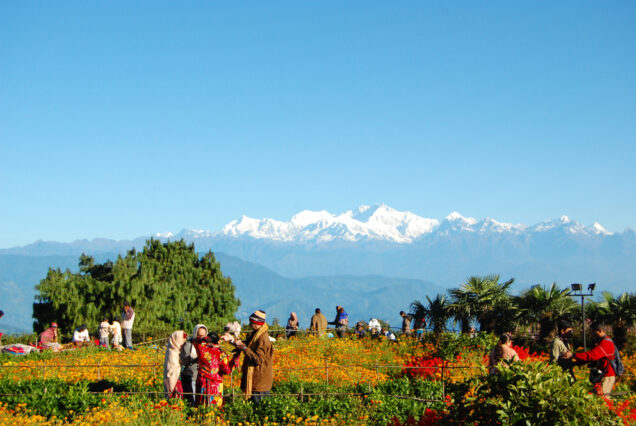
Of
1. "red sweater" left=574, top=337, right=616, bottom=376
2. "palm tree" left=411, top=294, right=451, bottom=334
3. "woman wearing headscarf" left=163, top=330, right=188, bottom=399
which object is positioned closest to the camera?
"red sweater" left=574, top=337, right=616, bottom=376

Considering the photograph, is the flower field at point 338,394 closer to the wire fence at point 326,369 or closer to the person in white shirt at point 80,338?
the wire fence at point 326,369

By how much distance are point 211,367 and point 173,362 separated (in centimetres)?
88

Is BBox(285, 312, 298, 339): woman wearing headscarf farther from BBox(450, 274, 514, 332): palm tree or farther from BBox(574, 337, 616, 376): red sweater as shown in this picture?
BBox(574, 337, 616, 376): red sweater

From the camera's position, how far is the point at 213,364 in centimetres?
1034

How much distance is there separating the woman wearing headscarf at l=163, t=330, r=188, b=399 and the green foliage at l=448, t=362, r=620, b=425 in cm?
553

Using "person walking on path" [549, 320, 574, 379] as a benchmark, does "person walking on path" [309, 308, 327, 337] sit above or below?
below

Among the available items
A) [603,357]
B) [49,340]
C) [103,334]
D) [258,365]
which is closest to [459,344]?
[603,357]

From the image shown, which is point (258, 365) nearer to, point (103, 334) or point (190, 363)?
point (190, 363)

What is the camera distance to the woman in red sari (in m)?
10.3

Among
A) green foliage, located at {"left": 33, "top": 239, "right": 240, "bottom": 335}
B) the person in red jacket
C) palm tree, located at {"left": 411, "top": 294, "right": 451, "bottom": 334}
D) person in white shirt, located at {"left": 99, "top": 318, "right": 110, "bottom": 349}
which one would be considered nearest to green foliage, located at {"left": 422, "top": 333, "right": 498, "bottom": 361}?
palm tree, located at {"left": 411, "top": 294, "right": 451, "bottom": 334}

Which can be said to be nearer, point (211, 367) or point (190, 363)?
point (211, 367)

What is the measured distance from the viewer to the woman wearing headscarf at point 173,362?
10.7m

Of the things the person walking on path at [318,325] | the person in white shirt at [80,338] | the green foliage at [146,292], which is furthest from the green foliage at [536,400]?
the green foliage at [146,292]

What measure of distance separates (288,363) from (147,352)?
5.26 metres
